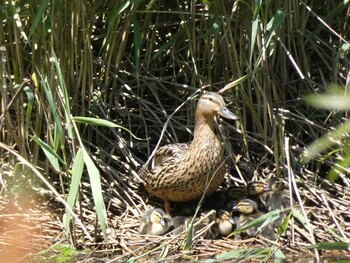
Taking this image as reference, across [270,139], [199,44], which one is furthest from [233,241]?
[199,44]

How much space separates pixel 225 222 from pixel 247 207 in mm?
185

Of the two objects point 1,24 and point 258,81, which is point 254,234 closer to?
point 258,81

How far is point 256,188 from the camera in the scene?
4191 mm

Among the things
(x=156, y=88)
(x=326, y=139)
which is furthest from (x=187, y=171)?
(x=326, y=139)

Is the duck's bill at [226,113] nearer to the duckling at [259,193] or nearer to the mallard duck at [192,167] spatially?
the mallard duck at [192,167]

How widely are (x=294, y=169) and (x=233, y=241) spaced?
74 cm

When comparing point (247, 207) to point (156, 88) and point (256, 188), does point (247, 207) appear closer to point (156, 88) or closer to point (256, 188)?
point (256, 188)

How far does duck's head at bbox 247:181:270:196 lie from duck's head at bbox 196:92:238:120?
447mm

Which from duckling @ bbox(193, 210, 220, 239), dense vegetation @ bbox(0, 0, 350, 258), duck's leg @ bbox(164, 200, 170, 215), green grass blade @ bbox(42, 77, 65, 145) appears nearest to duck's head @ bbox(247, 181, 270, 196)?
dense vegetation @ bbox(0, 0, 350, 258)

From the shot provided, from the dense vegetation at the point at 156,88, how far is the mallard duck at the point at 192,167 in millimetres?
153

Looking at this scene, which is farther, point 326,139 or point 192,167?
point 192,167

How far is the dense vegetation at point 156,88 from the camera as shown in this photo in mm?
3857

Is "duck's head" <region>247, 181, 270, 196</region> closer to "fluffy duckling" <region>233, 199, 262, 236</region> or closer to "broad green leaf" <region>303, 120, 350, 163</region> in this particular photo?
"fluffy duckling" <region>233, 199, 262, 236</region>

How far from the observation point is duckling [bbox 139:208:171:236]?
153 inches
